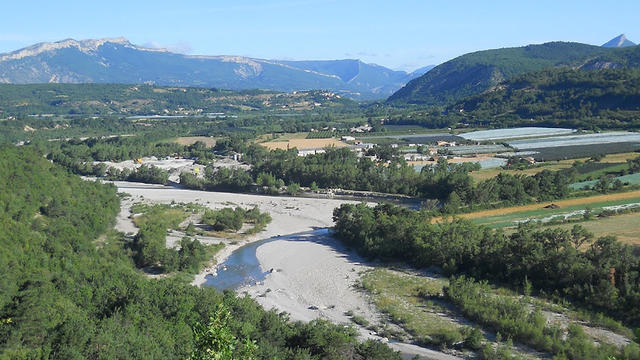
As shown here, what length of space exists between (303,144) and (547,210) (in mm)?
48499

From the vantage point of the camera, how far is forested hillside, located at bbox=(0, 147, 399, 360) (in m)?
15.4

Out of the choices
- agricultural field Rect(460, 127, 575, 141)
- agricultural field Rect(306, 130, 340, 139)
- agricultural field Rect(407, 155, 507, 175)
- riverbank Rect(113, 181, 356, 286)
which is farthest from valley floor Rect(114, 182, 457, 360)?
agricultural field Rect(460, 127, 575, 141)

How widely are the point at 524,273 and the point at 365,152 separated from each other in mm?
43727

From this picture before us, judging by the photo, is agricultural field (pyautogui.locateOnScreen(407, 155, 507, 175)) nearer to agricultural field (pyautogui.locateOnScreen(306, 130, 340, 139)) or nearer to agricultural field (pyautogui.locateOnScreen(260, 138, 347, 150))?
agricultural field (pyautogui.locateOnScreen(260, 138, 347, 150))

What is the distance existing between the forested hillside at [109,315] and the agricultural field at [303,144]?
50705 mm

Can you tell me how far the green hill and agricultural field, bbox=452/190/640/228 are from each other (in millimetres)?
106049

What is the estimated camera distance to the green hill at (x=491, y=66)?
5870 inches

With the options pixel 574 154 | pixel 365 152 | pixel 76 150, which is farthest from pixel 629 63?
pixel 76 150

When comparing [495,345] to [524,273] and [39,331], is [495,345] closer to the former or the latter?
[524,273]

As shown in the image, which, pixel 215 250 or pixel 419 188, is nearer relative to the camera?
pixel 215 250

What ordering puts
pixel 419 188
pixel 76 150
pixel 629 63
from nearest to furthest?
pixel 419 188
pixel 76 150
pixel 629 63

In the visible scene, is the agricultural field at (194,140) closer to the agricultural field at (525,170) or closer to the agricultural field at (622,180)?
the agricultural field at (525,170)

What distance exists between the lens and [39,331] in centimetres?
1691

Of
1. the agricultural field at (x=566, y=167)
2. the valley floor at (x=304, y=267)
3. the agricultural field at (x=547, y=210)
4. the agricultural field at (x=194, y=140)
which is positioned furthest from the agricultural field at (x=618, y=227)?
the agricultural field at (x=194, y=140)
